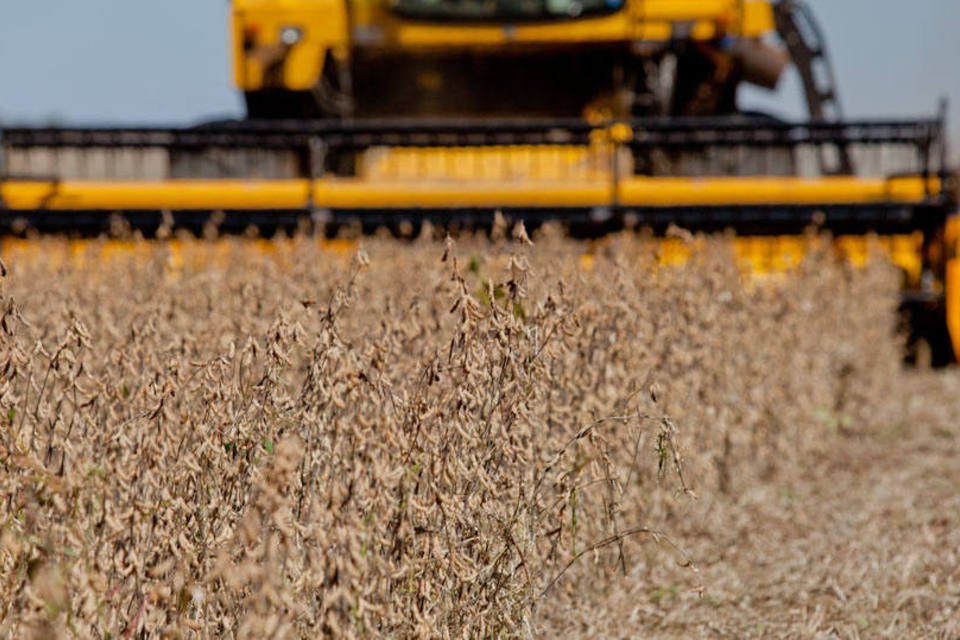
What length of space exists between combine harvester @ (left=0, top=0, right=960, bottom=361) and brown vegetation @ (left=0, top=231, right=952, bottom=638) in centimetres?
320

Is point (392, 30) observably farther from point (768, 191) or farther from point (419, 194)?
point (768, 191)

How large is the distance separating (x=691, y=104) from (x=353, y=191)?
274 cm

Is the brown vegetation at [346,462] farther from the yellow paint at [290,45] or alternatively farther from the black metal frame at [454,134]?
the yellow paint at [290,45]

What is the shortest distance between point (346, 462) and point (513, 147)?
6315 mm

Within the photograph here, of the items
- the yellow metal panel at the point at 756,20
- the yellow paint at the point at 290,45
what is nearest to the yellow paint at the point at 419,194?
the yellow paint at the point at 290,45

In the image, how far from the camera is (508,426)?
2623mm

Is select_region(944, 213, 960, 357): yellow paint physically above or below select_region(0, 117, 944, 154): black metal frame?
below

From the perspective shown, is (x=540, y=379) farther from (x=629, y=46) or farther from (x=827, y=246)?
(x=629, y=46)

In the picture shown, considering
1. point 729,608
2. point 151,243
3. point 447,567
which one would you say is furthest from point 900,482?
point 151,243

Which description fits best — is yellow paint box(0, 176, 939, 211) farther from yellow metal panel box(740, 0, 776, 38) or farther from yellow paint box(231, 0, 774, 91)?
yellow metal panel box(740, 0, 776, 38)

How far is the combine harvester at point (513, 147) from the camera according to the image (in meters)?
7.88

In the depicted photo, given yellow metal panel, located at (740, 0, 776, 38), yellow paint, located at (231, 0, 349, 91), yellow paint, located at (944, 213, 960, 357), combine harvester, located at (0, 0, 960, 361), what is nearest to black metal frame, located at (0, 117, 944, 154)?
combine harvester, located at (0, 0, 960, 361)

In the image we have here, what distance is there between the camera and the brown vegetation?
209 centimetres

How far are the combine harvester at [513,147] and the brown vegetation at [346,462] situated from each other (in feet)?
10.5
